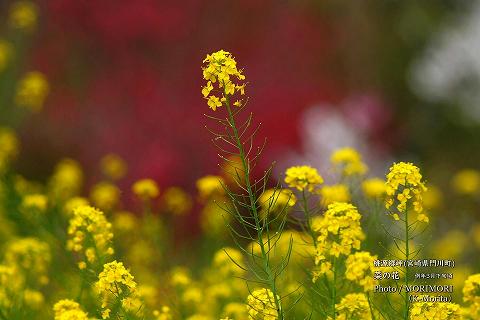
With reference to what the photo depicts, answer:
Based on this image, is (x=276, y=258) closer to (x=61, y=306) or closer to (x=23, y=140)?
(x=61, y=306)

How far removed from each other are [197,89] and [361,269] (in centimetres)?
396

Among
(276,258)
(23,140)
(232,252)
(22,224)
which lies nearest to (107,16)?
(23,140)

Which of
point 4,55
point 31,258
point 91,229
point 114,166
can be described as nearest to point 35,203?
point 31,258

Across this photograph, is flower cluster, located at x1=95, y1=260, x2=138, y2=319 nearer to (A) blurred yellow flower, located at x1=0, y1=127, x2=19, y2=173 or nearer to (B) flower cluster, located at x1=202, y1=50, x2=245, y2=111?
(B) flower cluster, located at x1=202, y1=50, x2=245, y2=111

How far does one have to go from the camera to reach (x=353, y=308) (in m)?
3.01

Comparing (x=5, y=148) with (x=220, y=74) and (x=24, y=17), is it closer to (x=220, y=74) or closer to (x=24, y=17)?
(x=24, y=17)

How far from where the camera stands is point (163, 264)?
14.9 feet

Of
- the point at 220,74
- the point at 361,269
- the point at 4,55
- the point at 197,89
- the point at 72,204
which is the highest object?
the point at 197,89

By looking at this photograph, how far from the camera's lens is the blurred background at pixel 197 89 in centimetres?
671

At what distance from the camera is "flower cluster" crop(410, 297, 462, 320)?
282 centimetres

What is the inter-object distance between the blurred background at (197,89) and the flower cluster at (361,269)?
337 centimetres

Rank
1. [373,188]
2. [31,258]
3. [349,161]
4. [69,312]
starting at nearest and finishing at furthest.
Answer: [69,312] < [31,258] < [349,161] < [373,188]

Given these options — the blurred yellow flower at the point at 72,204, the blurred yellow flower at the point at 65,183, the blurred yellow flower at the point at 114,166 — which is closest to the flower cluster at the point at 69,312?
the blurred yellow flower at the point at 72,204

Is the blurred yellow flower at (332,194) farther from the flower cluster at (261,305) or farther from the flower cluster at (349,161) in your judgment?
the flower cluster at (261,305)
